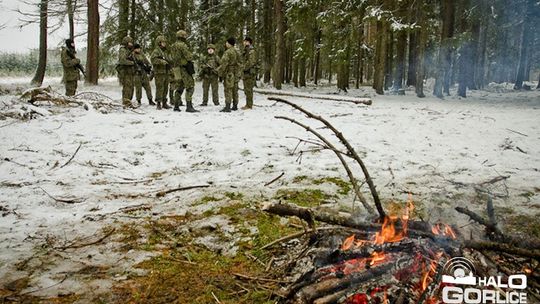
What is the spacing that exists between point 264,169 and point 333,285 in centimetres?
310

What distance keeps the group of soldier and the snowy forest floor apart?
6.92 feet

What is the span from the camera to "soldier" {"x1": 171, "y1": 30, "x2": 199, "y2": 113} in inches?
387

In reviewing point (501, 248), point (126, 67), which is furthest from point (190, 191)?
point (126, 67)

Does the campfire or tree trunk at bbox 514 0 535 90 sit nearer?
the campfire

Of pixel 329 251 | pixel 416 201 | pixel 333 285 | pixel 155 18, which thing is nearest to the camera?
pixel 333 285

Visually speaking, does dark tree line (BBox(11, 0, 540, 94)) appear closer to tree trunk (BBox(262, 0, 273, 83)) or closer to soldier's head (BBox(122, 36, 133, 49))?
tree trunk (BBox(262, 0, 273, 83))

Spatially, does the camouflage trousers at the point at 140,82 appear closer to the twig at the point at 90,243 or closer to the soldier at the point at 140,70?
the soldier at the point at 140,70

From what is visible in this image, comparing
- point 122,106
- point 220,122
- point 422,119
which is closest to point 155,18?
point 122,106

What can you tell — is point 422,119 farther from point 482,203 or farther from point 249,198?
point 249,198

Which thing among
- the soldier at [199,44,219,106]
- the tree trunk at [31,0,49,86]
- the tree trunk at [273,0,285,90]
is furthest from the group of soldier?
the tree trunk at [31,0,49,86]

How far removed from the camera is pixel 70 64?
1083 centimetres

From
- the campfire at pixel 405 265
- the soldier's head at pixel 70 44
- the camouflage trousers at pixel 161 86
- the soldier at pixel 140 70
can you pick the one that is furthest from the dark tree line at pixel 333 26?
the campfire at pixel 405 265

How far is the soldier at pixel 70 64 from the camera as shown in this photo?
10.8 metres

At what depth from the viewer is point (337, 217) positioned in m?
2.53
